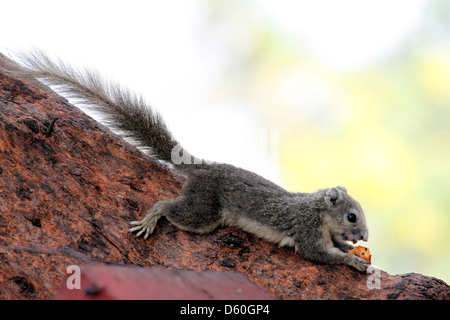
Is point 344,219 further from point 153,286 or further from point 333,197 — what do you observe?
point 153,286

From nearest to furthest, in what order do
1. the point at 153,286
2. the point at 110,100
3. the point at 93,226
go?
the point at 153,286 → the point at 93,226 → the point at 110,100

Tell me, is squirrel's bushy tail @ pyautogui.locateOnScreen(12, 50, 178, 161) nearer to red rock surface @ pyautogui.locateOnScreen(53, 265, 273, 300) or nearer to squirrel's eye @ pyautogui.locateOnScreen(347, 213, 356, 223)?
squirrel's eye @ pyautogui.locateOnScreen(347, 213, 356, 223)

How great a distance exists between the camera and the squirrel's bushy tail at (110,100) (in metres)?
4.68

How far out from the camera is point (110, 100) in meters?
4.75

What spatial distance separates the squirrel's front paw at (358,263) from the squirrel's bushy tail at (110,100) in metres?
1.77

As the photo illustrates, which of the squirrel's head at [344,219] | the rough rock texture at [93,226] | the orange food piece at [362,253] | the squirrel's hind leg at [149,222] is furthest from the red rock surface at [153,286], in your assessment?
the squirrel's head at [344,219]

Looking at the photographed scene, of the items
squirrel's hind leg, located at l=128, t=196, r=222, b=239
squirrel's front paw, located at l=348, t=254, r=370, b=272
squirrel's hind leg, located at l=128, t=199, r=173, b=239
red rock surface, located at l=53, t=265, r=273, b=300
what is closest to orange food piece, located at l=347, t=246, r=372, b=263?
squirrel's front paw, located at l=348, t=254, r=370, b=272

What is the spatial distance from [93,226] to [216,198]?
104 cm

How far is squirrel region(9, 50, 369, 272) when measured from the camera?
407 cm

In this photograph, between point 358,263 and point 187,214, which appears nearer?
point 358,263

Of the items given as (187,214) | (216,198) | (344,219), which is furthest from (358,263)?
(187,214)
